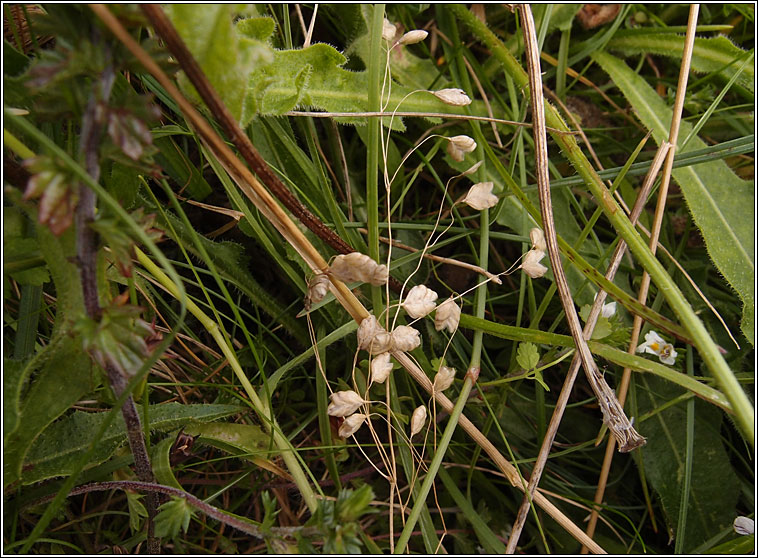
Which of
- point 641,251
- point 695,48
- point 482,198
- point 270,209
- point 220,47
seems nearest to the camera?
point 220,47

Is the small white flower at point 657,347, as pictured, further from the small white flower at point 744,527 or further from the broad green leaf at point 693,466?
→ the small white flower at point 744,527

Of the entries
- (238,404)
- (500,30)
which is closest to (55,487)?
(238,404)

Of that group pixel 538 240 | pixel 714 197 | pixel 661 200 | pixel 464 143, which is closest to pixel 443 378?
pixel 538 240

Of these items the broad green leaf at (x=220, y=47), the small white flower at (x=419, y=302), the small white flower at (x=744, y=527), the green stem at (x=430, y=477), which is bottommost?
the small white flower at (x=744, y=527)

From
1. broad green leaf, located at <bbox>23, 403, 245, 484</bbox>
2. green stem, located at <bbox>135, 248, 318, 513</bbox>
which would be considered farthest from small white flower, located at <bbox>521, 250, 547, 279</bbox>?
broad green leaf, located at <bbox>23, 403, 245, 484</bbox>

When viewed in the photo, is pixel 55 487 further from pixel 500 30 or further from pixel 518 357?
pixel 500 30

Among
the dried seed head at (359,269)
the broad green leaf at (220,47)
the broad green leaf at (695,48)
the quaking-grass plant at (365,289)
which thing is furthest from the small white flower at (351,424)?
the broad green leaf at (695,48)

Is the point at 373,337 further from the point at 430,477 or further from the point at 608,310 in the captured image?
the point at 608,310

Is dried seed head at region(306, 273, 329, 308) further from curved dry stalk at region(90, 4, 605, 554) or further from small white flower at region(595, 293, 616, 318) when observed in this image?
small white flower at region(595, 293, 616, 318)
